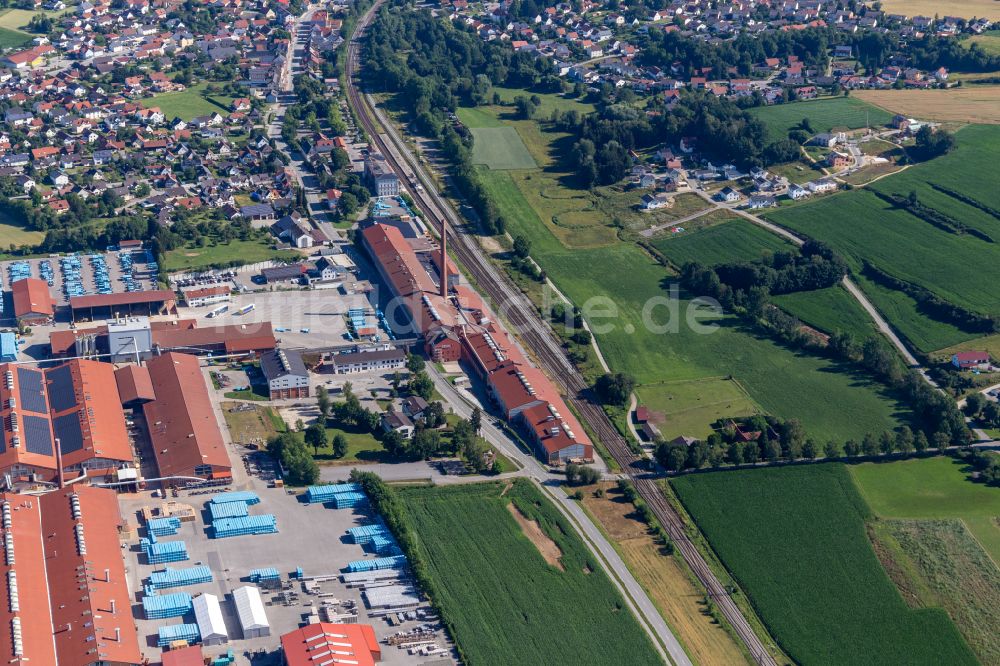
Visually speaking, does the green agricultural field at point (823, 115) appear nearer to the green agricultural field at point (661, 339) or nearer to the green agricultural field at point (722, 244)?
the green agricultural field at point (722, 244)

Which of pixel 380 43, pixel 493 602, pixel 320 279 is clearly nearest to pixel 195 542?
pixel 493 602

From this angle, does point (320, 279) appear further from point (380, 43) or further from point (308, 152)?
point (380, 43)

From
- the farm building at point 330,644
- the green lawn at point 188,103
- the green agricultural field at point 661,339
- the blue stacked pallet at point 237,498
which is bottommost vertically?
the green lawn at point 188,103

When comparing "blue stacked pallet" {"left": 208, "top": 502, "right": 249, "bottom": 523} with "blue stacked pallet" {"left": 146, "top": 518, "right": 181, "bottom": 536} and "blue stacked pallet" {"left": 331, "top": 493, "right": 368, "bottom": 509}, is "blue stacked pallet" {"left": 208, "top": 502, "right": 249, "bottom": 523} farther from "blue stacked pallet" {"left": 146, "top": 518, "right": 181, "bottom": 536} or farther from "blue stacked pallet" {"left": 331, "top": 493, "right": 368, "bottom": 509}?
"blue stacked pallet" {"left": 331, "top": 493, "right": 368, "bottom": 509}

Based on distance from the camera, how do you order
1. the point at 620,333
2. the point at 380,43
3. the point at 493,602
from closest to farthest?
the point at 493,602 < the point at 620,333 < the point at 380,43

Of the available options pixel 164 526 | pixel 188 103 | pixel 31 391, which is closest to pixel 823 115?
pixel 188 103

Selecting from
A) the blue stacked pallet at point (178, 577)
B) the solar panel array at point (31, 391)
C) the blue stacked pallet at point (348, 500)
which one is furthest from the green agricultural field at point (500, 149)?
the blue stacked pallet at point (178, 577)
